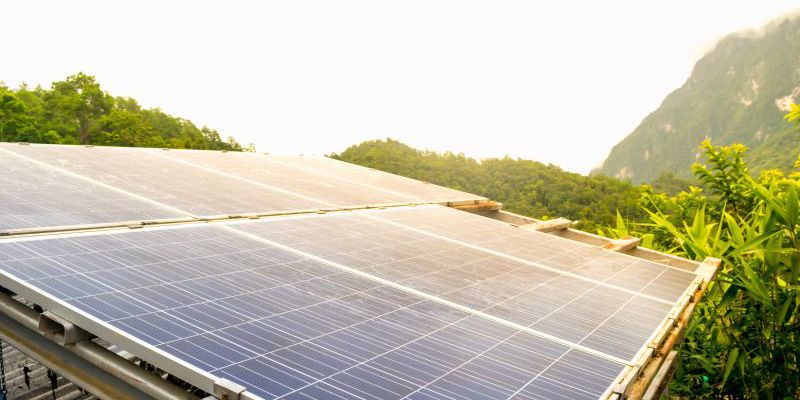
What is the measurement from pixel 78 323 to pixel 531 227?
8450 millimetres

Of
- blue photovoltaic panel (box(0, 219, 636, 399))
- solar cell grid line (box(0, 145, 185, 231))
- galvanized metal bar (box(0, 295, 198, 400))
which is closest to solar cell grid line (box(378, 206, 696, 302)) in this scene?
blue photovoltaic panel (box(0, 219, 636, 399))


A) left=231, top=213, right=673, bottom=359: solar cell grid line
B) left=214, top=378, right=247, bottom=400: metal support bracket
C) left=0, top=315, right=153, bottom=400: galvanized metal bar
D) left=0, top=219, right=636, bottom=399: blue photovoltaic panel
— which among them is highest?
left=231, top=213, right=673, bottom=359: solar cell grid line

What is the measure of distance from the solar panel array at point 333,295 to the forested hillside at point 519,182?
5100 centimetres

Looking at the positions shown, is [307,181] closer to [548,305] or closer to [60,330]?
[548,305]

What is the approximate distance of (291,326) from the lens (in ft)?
14.0

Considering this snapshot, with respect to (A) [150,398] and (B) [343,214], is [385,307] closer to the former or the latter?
(A) [150,398]

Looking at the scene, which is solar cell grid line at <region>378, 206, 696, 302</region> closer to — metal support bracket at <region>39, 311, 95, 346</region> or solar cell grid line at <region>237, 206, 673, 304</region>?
solar cell grid line at <region>237, 206, 673, 304</region>

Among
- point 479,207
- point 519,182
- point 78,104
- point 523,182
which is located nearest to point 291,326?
point 479,207

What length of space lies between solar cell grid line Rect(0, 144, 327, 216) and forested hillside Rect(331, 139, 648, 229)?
162 feet

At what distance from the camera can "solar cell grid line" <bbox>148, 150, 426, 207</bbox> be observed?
10.8m

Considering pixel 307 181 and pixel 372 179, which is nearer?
pixel 307 181

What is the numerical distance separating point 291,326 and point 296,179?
8270 millimetres

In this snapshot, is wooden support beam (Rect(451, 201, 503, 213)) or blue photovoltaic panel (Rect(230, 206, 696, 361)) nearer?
blue photovoltaic panel (Rect(230, 206, 696, 361))

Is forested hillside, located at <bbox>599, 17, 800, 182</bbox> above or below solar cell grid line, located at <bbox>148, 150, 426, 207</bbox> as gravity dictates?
above
